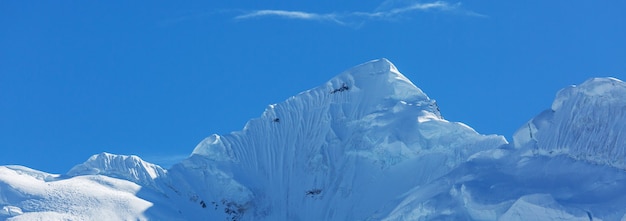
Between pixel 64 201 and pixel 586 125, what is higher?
pixel 64 201

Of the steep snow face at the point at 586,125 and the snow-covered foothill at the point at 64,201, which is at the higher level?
the snow-covered foothill at the point at 64,201

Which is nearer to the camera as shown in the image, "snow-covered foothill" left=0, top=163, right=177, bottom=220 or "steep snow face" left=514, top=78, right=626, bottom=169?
"steep snow face" left=514, top=78, right=626, bottom=169

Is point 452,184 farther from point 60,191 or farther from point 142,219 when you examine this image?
point 60,191

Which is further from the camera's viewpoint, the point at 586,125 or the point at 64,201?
the point at 64,201

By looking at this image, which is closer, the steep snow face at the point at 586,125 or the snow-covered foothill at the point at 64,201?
the steep snow face at the point at 586,125

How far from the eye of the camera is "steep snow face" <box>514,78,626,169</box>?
150 meters

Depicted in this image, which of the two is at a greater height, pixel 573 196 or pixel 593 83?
pixel 593 83

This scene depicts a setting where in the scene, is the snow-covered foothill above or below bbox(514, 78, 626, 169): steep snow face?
above

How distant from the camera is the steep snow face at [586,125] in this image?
492 ft

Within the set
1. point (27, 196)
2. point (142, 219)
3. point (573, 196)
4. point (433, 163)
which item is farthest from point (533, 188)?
point (27, 196)

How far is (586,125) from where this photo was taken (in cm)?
15450

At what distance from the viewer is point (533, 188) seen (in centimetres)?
14875

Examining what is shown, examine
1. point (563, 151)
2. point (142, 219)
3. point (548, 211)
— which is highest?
point (142, 219)

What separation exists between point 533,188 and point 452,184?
51.1 ft
